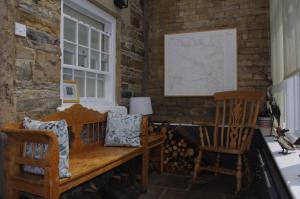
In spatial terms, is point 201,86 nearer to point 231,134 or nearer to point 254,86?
point 254,86

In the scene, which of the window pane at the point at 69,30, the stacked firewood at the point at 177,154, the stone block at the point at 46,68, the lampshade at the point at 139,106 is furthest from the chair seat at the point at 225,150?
the window pane at the point at 69,30

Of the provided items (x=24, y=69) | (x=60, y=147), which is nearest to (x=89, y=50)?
(x=24, y=69)

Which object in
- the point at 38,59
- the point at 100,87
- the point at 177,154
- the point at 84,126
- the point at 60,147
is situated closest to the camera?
the point at 60,147

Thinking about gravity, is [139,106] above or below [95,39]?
below

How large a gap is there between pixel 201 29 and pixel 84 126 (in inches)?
88.0

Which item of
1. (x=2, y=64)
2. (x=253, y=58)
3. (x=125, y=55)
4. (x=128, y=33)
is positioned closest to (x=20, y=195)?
(x=2, y=64)

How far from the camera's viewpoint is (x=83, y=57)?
9.91ft

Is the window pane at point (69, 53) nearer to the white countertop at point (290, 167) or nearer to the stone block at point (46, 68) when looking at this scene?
the stone block at point (46, 68)

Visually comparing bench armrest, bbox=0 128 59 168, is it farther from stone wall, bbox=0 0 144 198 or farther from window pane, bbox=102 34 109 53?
window pane, bbox=102 34 109 53

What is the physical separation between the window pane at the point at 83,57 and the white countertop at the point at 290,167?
209cm

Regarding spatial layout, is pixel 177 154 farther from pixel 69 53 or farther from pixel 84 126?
pixel 69 53

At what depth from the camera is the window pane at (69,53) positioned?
2.74 meters

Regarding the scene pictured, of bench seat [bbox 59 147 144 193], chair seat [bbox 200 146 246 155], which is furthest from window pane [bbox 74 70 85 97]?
chair seat [bbox 200 146 246 155]

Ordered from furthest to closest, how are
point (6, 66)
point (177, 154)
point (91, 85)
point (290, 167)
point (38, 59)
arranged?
point (177, 154) < point (91, 85) < point (38, 59) < point (6, 66) < point (290, 167)
